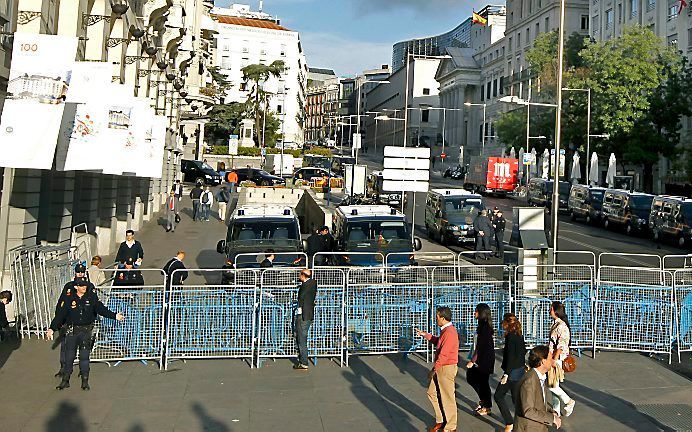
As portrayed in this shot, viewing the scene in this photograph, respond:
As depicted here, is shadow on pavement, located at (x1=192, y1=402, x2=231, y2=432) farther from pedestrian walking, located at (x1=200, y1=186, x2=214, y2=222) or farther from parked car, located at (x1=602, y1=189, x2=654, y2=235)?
parked car, located at (x1=602, y1=189, x2=654, y2=235)

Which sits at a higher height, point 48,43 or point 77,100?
point 48,43

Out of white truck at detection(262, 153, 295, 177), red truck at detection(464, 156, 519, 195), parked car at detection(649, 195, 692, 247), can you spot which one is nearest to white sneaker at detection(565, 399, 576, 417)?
parked car at detection(649, 195, 692, 247)

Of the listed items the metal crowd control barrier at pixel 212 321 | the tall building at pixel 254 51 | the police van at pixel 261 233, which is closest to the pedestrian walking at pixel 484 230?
the police van at pixel 261 233

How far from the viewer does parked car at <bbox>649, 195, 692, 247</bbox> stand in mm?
32656

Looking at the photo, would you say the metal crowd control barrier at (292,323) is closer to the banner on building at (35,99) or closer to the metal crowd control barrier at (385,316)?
the metal crowd control barrier at (385,316)

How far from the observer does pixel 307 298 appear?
12.0 m

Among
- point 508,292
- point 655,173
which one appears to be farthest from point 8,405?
point 655,173

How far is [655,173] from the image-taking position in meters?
62.9

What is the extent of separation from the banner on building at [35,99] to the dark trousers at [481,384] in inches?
283

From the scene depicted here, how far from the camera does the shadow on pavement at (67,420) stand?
9.41 metres

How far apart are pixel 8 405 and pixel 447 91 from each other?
400ft

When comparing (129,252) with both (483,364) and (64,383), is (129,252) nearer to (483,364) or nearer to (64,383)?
(64,383)

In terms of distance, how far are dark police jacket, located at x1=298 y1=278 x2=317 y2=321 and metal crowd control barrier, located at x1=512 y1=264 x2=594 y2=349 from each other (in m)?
3.77

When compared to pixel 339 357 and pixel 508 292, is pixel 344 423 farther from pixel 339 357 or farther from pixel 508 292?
pixel 508 292
